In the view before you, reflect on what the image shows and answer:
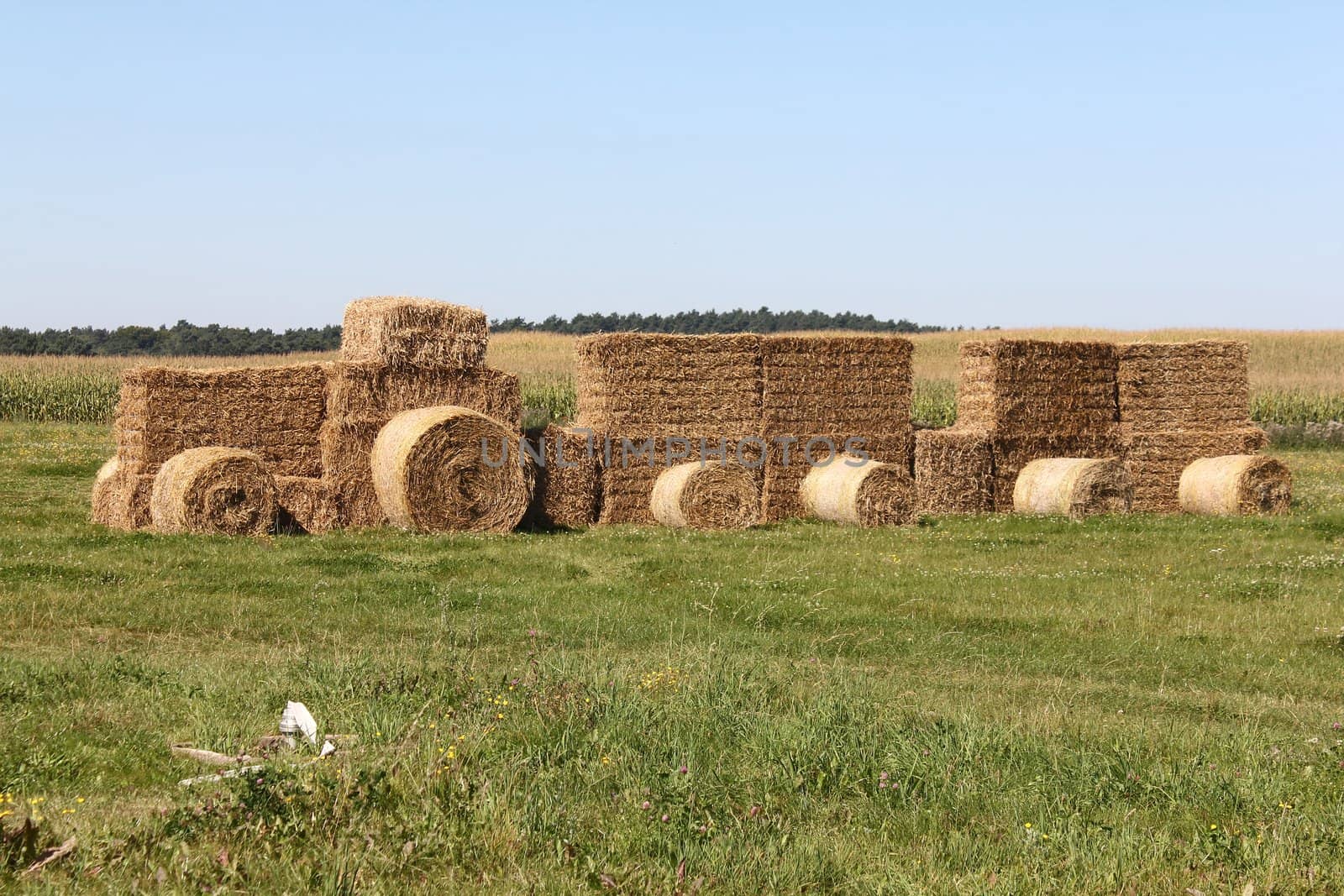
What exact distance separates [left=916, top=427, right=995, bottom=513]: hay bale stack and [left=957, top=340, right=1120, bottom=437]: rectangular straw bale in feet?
1.92

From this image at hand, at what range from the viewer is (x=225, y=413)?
18188 millimetres

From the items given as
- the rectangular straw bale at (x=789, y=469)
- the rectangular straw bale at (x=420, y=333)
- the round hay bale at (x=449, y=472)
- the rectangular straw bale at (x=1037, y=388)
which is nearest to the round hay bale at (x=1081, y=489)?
the rectangular straw bale at (x=1037, y=388)

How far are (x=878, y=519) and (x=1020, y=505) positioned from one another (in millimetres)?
3451

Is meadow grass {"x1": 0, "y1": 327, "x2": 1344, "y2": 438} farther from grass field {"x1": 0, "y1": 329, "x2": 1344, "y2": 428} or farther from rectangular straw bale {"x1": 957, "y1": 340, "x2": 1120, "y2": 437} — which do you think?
rectangular straw bale {"x1": 957, "y1": 340, "x2": 1120, "y2": 437}

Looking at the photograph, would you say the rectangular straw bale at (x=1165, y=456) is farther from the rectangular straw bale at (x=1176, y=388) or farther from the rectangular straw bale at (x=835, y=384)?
the rectangular straw bale at (x=835, y=384)

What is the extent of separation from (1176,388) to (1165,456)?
118 cm

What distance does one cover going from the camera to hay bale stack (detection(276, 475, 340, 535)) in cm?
1772

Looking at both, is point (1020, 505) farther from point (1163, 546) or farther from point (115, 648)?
point (115, 648)

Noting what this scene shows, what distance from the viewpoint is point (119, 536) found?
15.5 m

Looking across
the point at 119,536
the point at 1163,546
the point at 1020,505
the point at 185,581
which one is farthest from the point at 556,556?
the point at 1020,505

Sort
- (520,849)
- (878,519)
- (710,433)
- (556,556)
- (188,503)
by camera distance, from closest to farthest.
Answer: (520,849)
(556,556)
(188,503)
(878,519)
(710,433)

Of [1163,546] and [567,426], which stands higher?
[567,426]

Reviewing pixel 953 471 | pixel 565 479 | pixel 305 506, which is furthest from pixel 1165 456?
pixel 305 506

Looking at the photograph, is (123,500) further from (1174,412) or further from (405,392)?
(1174,412)
